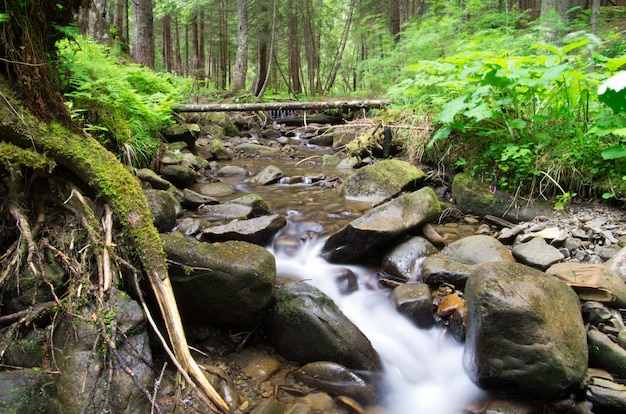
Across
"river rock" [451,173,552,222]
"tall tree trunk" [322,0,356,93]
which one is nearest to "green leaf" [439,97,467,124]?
"river rock" [451,173,552,222]

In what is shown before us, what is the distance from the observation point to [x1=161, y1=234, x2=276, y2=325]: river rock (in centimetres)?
315

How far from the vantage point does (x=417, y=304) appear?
3725 mm

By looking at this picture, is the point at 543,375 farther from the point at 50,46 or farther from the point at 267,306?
the point at 50,46

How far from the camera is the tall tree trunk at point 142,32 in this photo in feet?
36.1

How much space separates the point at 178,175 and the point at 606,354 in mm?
6380

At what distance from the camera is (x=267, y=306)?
138 inches

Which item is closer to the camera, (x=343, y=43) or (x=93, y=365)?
(x=93, y=365)

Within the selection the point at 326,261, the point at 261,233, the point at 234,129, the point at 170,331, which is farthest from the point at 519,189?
the point at 234,129

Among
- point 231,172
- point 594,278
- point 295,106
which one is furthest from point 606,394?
point 295,106

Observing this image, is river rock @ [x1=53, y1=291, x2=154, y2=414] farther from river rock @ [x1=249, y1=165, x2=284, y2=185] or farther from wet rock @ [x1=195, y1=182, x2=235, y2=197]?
river rock @ [x1=249, y1=165, x2=284, y2=185]

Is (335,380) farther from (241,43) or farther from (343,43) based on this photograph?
(343,43)

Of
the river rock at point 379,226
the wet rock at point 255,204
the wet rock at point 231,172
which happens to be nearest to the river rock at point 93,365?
the river rock at point 379,226

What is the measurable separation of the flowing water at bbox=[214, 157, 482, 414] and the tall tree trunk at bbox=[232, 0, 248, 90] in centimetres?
1262

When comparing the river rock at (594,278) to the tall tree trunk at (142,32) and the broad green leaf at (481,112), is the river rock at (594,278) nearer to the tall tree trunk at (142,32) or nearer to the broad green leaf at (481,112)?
the broad green leaf at (481,112)
